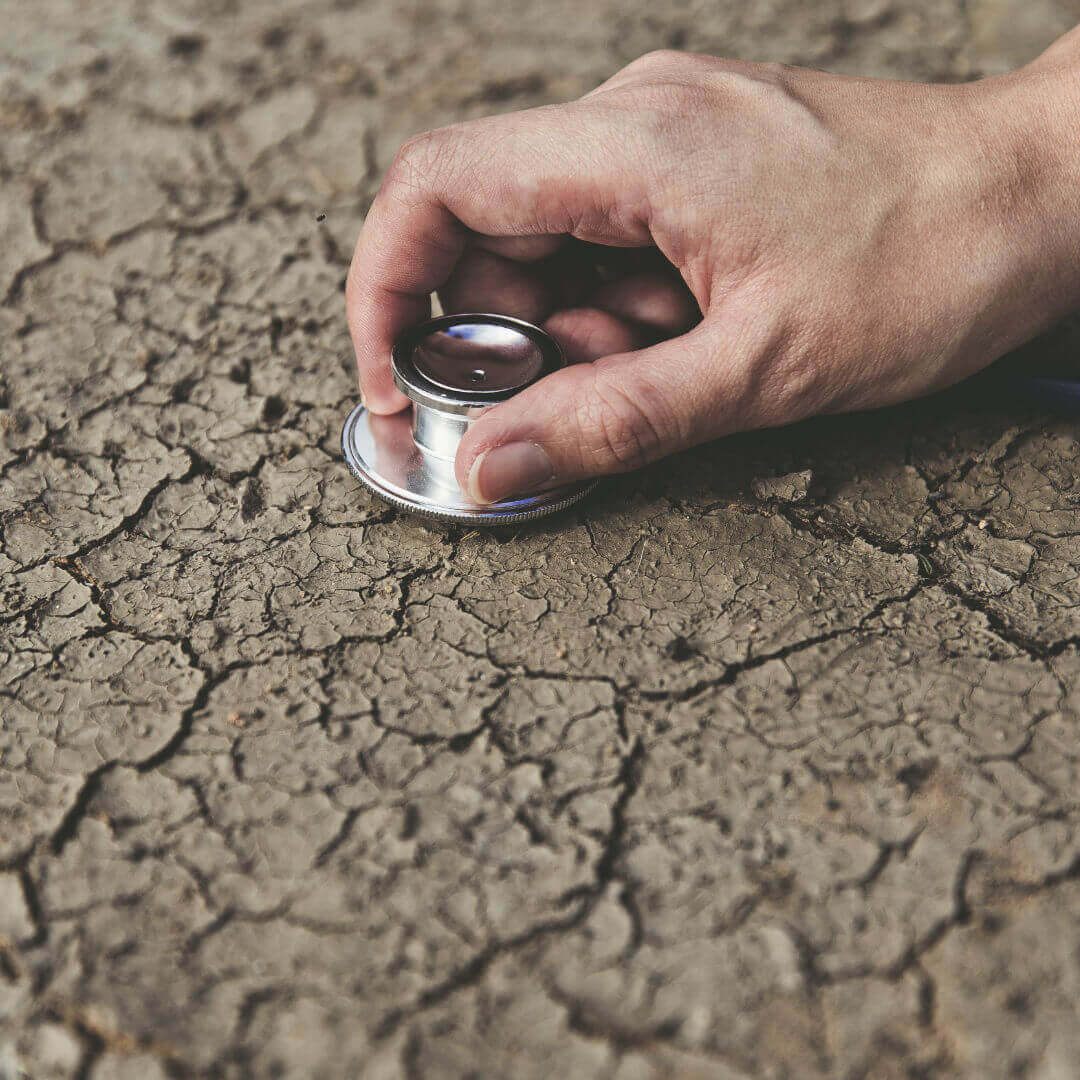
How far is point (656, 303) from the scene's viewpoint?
7.16ft

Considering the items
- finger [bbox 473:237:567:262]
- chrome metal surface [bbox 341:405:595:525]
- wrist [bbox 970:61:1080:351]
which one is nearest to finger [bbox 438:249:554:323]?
finger [bbox 473:237:567:262]

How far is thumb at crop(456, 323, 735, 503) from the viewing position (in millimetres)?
1732

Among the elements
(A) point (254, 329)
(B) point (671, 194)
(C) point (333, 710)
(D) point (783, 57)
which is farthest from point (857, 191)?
(D) point (783, 57)

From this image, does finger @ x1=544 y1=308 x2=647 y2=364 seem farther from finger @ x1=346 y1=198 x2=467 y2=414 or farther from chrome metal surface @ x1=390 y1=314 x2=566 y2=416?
finger @ x1=346 y1=198 x2=467 y2=414

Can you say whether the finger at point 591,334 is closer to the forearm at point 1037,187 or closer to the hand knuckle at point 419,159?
the hand knuckle at point 419,159

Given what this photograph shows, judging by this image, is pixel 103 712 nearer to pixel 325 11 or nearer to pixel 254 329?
pixel 254 329

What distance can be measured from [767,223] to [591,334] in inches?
19.4

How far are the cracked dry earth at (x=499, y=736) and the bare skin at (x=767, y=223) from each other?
0.26m

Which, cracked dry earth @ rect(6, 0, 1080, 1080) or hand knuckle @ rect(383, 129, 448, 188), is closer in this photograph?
cracked dry earth @ rect(6, 0, 1080, 1080)

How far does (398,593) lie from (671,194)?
815 mm

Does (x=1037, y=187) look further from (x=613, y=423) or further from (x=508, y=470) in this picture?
(x=508, y=470)

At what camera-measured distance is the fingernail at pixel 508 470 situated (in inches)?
69.1

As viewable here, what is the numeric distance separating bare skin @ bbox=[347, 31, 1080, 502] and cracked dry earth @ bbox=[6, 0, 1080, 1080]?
264 mm

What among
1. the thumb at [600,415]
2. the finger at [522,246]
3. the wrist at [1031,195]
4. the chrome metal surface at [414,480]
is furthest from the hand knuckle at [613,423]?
the wrist at [1031,195]
